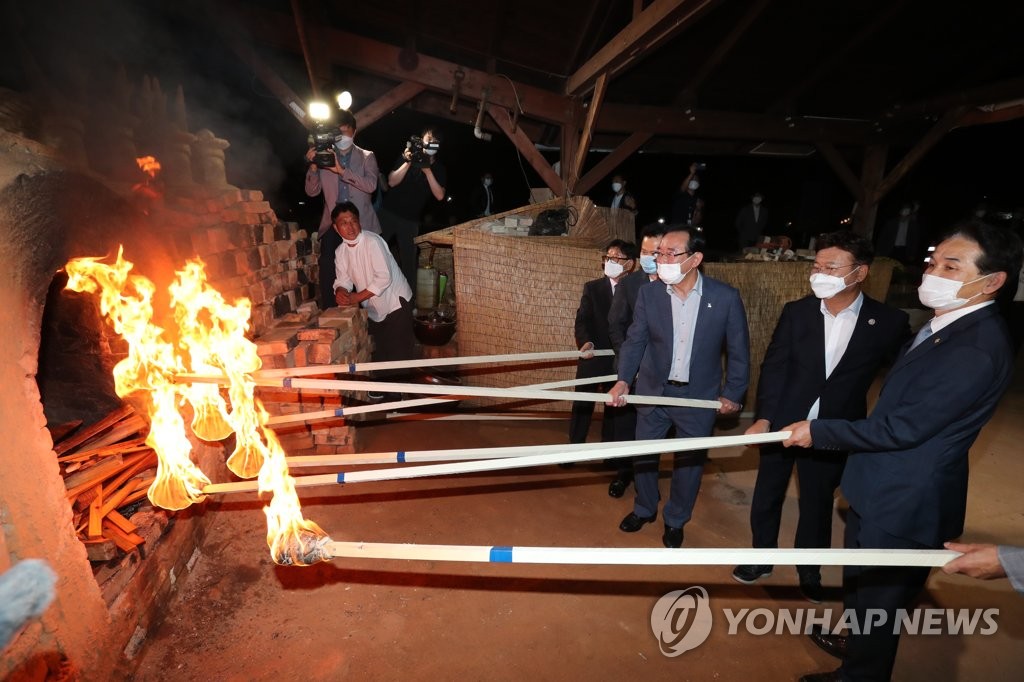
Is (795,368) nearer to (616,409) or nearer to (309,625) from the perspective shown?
(616,409)

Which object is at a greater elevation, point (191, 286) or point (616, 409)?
point (191, 286)

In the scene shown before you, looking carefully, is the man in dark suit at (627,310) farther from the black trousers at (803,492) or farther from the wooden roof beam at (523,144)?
the wooden roof beam at (523,144)

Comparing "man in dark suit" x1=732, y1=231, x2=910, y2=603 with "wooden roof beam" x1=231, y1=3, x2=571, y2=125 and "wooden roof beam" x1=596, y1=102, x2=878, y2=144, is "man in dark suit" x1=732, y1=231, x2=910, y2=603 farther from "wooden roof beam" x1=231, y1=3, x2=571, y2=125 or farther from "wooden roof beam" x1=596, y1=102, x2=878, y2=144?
"wooden roof beam" x1=596, y1=102, x2=878, y2=144

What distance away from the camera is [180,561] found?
10.4 ft

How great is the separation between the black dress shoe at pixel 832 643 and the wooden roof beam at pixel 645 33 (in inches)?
198

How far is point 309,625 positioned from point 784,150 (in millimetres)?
11949

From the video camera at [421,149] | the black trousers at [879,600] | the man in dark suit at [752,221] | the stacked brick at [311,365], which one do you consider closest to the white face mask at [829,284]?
the black trousers at [879,600]

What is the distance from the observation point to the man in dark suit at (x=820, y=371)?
288 centimetres

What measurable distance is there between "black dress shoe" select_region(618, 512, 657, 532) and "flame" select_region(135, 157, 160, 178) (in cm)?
475

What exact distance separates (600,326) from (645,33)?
3.06 meters

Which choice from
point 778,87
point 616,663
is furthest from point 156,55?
point 778,87

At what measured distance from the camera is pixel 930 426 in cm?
207

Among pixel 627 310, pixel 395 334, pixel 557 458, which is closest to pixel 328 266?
pixel 395 334

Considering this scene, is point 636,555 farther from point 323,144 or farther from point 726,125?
point 726,125
